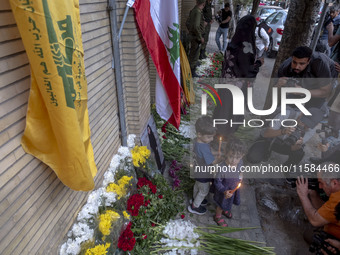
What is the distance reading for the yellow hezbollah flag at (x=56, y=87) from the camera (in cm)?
141

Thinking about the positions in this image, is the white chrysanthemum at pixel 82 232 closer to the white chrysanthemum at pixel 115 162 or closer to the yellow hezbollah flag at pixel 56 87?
the yellow hezbollah flag at pixel 56 87

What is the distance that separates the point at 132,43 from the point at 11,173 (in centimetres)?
212

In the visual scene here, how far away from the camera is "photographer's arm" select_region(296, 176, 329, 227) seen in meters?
2.63

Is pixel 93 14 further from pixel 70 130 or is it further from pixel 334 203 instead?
pixel 334 203

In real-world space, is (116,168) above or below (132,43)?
below

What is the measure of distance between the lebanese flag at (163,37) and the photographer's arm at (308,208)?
1962 millimetres

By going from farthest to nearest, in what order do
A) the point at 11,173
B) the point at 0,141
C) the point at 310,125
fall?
1. the point at 310,125
2. the point at 11,173
3. the point at 0,141

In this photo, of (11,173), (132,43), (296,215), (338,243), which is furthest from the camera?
(296,215)

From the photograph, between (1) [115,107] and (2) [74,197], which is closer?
(2) [74,197]

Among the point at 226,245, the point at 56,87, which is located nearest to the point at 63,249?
the point at 56,87

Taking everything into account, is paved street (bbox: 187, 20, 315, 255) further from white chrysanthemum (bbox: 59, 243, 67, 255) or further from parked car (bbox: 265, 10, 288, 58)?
parked car (bbox: 265, 10, 288, 58)

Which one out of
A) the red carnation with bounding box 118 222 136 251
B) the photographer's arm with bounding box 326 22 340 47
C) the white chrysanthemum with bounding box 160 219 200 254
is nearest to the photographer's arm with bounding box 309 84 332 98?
the photographer's arm with bounding box 326 22 340 47

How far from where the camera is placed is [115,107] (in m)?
3.29

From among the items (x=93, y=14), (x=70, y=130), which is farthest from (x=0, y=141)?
(x=93, y=14)
